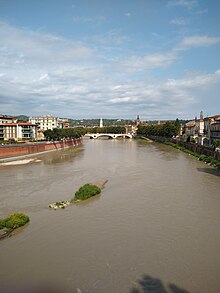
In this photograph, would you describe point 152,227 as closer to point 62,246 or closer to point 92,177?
point 62,246

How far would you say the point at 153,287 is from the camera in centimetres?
668

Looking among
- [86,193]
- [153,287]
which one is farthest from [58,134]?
[153,287]

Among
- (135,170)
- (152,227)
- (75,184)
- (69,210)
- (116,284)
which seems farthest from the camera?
(135,170)

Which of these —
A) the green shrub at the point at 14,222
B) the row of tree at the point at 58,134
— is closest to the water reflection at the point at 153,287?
the green shrub at the point at 14,222

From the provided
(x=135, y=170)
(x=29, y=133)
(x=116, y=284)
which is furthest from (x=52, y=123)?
(x=116, y=284)

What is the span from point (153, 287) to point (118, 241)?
2.60m

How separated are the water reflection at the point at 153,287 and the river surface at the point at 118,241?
0.9 inches

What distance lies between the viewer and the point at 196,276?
7.15 metres

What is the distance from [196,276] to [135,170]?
1779 cm

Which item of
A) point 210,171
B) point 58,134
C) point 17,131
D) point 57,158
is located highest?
point 17,131

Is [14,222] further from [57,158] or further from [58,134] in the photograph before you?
[58,134]

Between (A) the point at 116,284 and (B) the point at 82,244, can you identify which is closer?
(A) the point at 116,284

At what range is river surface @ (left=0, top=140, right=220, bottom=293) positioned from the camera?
277 inches

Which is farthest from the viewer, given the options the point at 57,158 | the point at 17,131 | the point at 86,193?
the point at 17,131
